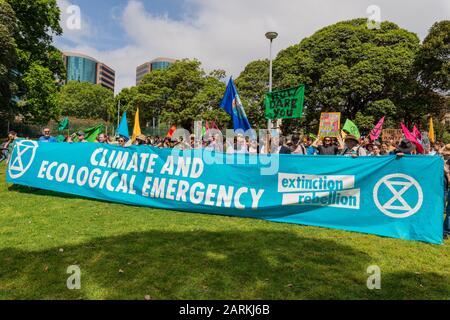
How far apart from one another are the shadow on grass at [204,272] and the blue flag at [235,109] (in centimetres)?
428

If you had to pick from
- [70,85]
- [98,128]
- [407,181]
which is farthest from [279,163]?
[70,85]

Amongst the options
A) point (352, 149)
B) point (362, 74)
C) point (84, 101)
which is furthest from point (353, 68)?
point (84, 101)

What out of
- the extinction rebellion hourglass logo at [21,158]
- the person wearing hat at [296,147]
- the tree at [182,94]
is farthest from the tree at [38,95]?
the person wearing hat at [296,147]

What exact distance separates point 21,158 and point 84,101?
8706 cm

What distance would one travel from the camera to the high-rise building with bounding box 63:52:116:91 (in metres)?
139

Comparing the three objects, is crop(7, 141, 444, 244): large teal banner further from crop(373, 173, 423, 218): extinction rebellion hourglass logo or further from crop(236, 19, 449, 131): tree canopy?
crop(236, 19, 449, 131): tree canopy

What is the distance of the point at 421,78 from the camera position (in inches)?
1100

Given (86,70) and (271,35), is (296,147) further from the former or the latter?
(86,70)

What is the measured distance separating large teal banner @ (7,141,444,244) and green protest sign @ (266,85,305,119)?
2004 mm

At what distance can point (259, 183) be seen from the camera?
6.96 metres

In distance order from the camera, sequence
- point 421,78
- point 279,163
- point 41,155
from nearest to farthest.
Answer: point 279,163 < point 41,155 < point 421,78

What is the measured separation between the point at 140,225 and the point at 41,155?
4.71 m

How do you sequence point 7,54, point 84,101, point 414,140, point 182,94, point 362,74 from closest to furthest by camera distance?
1. point 414,140
2. point 7,54
3. point 362,74
4. point 182,94
5. point 84,101

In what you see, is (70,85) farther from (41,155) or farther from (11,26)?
(41,155)
